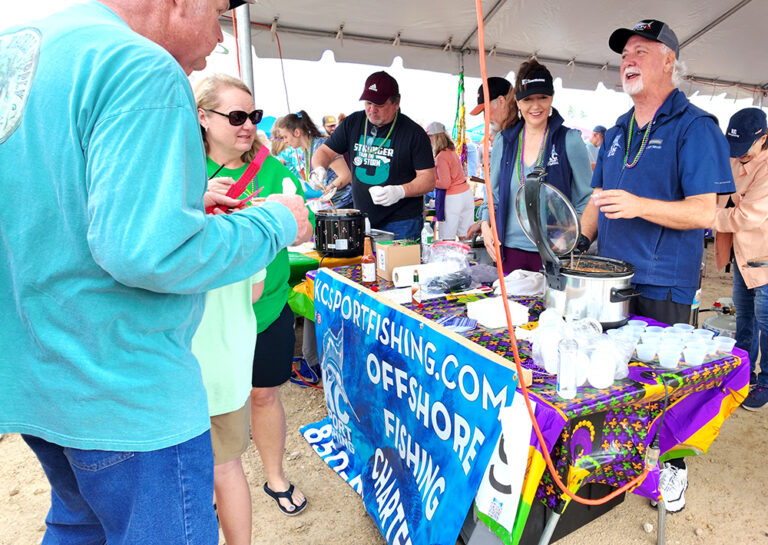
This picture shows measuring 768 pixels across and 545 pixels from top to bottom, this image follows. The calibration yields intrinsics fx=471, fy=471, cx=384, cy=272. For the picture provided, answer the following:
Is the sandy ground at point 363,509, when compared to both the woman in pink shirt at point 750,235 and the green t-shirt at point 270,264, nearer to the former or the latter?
the woman in pink shirt at point 750,235

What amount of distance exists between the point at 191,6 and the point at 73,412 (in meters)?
0.78

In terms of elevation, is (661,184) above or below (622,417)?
above

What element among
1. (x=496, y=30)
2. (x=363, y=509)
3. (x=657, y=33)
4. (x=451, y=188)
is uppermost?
(x=496, y=30)

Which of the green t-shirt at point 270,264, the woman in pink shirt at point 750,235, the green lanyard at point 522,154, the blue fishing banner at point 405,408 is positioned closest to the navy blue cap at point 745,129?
the woman in pink shirt at point 750,235

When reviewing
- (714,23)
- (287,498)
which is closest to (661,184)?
(287,498)

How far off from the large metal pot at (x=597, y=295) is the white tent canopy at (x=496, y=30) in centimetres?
369

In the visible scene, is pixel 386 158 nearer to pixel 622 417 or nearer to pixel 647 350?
pixel 647 350

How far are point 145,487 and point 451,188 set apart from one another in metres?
4.97

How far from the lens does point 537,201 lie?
1.55 metres

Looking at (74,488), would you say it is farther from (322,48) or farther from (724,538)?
(322,48)

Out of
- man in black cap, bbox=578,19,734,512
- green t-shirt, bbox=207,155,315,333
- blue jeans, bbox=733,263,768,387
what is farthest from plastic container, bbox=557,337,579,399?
blue jeans, bbox=733,263,768,387

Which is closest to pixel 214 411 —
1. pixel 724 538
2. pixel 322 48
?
pixel 724 538

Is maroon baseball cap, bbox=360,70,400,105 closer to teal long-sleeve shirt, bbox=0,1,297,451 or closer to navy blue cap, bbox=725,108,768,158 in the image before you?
navy blue cap, bbox=725,108,768,158

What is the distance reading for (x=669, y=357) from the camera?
1405 millimetres
